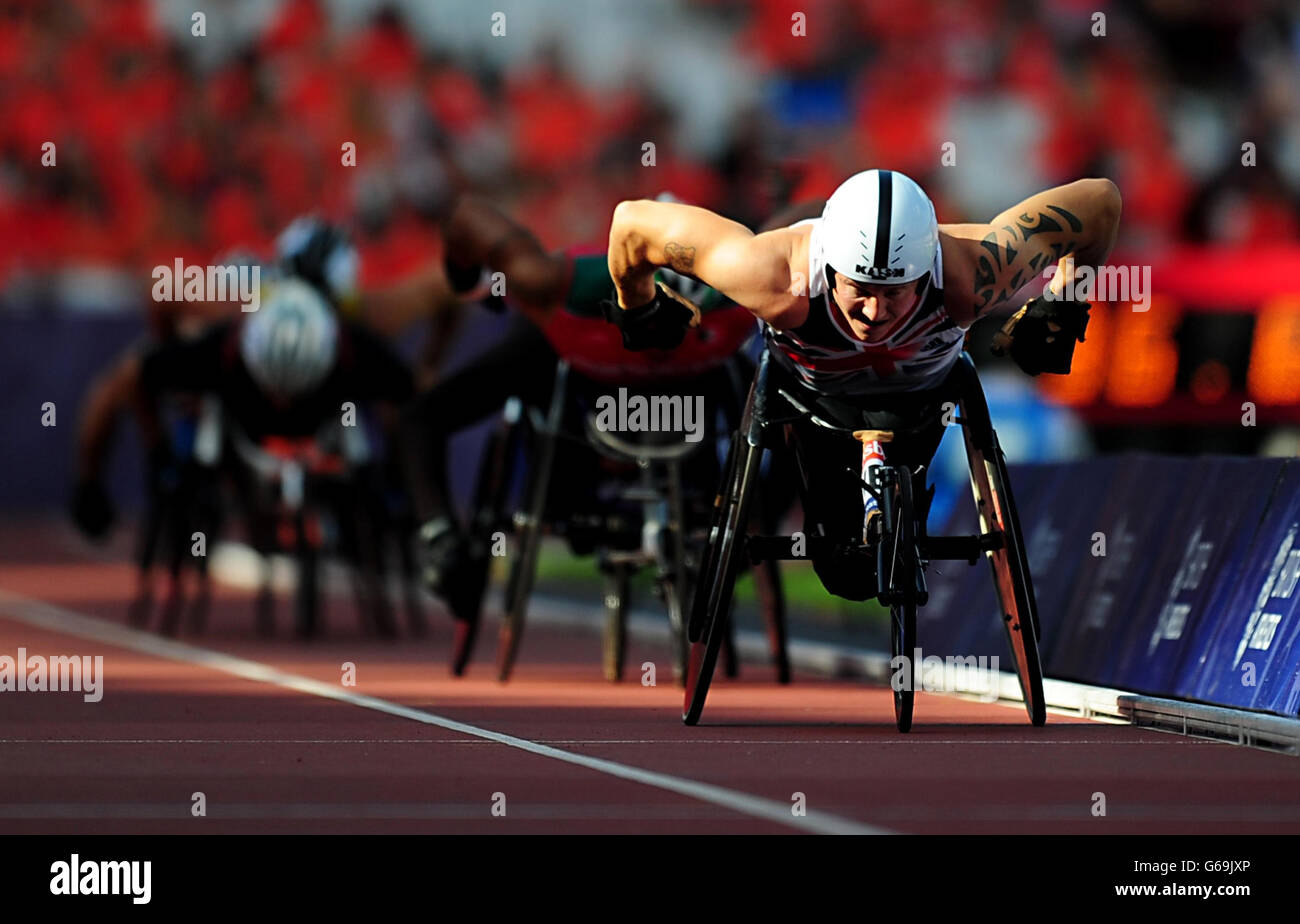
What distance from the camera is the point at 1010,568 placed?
10273 millimetres

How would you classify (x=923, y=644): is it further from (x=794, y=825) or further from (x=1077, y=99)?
(x=1077, y=99)

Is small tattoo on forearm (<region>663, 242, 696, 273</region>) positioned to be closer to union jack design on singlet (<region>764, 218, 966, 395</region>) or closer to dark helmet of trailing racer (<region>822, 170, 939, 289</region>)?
union jack design on singlet (<region>764, 218, 966, 395</region>)

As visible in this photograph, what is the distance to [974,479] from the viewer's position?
1059 cm

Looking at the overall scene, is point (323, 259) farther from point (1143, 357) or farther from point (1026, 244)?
point (1143, 357)

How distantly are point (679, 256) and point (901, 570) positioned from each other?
1.50m

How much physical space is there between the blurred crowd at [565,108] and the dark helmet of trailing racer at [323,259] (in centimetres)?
1882

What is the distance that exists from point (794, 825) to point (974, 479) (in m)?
3.43
